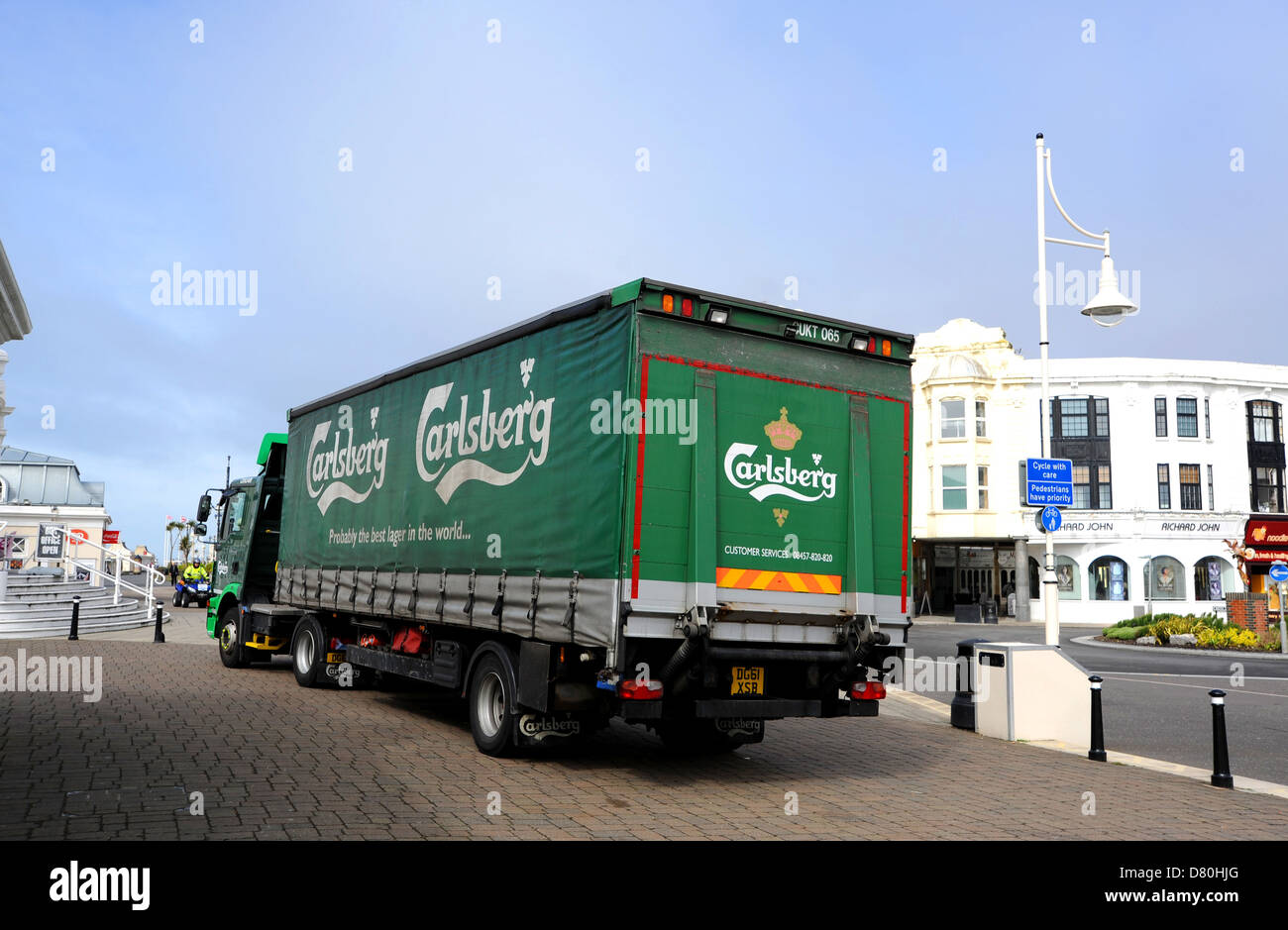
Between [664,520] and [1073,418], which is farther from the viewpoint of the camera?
[1073,418]

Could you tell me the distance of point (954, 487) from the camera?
164ft

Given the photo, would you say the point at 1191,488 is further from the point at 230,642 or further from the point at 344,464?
the point at 344,464

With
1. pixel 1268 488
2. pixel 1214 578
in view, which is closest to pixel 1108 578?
pixel 1214 578

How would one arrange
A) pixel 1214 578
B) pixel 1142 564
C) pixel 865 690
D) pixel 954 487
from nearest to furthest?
1. pixel 865 690
2. pixel 1142 564
3. pixel 1214 578
4. pixel 954 487

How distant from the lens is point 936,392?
50312mm

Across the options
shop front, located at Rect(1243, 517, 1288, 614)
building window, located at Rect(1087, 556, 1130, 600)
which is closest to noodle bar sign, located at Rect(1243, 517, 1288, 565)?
shop front, located at Rect(1243, 517, 1288, 614)

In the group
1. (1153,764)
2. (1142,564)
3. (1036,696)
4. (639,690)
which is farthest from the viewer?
(1142,564)

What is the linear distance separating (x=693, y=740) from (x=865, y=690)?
7.48 feet

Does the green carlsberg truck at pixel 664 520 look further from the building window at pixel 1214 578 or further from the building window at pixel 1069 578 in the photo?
the building window at pixel 1214 578

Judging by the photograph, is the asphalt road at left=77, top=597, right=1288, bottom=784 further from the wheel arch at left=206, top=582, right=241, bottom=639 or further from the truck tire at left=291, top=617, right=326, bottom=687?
the truck tire at left=291, top=617, right=326, bottom=687

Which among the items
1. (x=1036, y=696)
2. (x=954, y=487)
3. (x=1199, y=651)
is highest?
(x=954, y=487)

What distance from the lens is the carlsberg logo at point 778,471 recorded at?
8422mm

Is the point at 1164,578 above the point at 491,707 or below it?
above

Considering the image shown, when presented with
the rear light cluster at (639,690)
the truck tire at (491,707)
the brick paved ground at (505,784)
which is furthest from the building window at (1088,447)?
the rear light cluster at (639,690)
